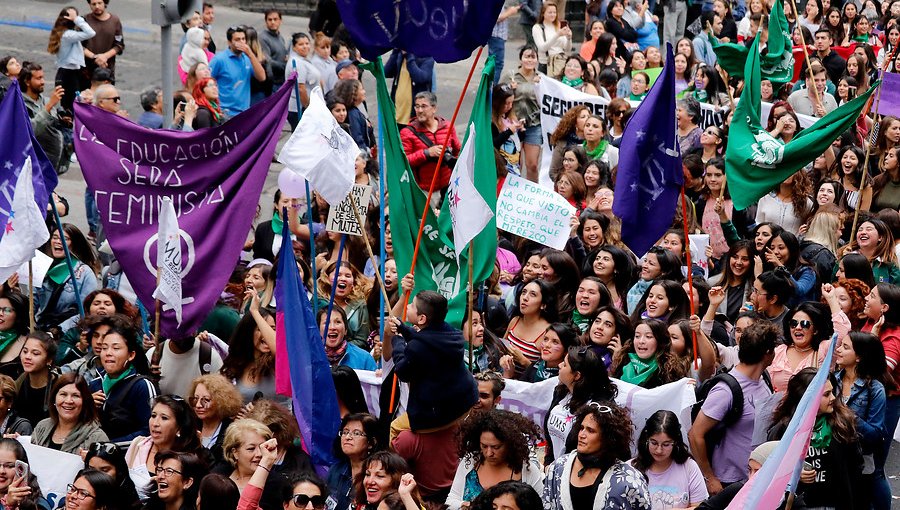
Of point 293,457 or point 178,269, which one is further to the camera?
point 178,269

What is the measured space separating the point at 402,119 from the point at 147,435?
6.68 meters

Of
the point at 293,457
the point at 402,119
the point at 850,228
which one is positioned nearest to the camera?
the point at 293,457

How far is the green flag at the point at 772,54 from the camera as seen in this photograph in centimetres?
1490

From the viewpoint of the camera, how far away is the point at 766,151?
1027 centimetres

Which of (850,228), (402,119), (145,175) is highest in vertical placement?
(145,175)

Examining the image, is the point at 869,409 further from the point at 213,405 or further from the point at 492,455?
the point at 213,405

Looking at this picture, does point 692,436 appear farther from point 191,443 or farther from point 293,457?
point 191,443

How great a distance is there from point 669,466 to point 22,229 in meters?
4.34

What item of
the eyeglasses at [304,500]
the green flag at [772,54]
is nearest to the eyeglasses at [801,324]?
the eyeglasses at [304,500]

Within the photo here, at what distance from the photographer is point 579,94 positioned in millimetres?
14453

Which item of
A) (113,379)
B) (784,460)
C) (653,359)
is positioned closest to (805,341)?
(653,359)

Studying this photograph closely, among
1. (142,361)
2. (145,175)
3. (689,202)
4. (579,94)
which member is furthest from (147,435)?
(579,94)

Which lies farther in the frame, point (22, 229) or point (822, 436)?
point (22, 229)

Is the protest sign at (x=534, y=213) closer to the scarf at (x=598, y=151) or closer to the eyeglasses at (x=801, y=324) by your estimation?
the scarf at (x=598, y=151)
